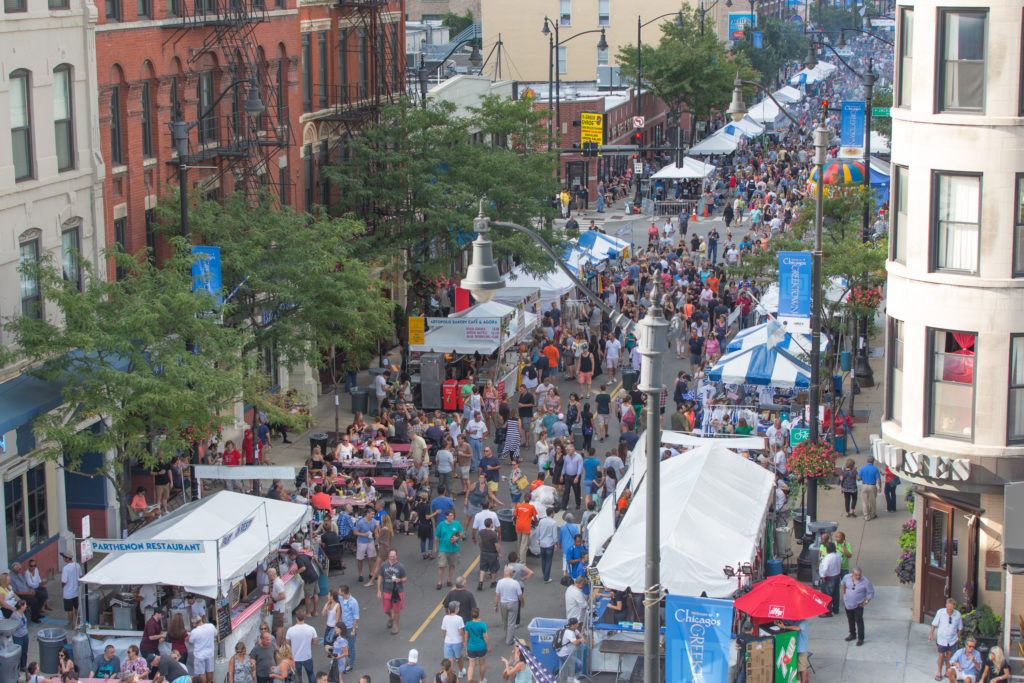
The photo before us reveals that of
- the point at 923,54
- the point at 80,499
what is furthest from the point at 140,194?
the point at 923,54

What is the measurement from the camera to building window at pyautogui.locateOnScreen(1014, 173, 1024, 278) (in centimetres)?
2094

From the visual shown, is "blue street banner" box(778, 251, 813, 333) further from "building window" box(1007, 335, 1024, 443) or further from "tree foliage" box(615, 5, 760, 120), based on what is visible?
"tree foliage" box(615, 5, 760, 120)

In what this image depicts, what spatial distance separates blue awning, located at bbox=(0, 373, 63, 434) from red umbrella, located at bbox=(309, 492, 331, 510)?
508 centimetres

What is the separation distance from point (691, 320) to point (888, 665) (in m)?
21.3

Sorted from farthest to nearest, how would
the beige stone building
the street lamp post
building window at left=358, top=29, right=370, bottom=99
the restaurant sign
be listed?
building window at left=358, top=29, right=370, bottom=99 → the restaurant sign → the beige stone building → the street lamp post

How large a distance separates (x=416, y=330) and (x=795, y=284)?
1102cm

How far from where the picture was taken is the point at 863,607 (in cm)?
2305

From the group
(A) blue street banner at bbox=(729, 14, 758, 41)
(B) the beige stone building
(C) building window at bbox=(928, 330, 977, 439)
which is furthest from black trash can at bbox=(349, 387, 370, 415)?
(A) blue street banner at bbox=(729, 14, 758, 41)

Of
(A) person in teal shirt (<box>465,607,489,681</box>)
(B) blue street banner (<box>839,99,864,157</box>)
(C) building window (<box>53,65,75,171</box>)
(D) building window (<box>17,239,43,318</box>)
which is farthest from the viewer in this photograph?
(B) blue street banner (<box>839,99,864,157</box>)

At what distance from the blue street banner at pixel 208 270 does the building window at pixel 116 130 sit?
4019 mm

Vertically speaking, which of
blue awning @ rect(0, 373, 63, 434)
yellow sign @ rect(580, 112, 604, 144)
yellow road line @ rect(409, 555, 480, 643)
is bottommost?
yellow road line @ rect(409, 555, 480, 643)

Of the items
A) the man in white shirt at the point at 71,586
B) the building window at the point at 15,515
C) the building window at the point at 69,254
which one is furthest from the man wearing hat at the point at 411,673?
the building window at the point at 69,254

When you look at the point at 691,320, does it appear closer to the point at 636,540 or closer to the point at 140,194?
the point at 140,194

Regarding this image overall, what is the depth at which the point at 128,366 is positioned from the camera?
2462cm
